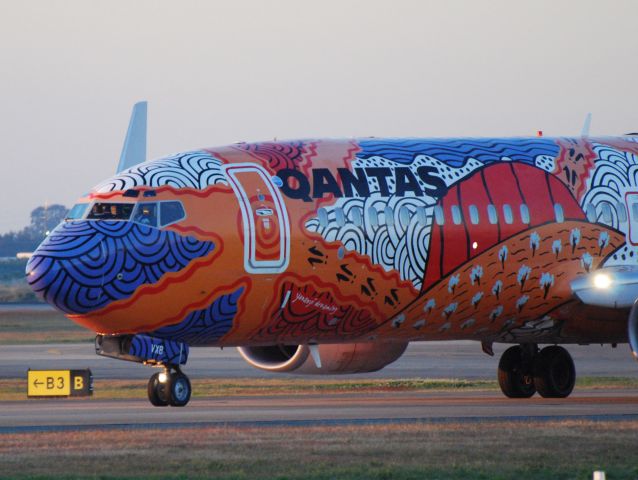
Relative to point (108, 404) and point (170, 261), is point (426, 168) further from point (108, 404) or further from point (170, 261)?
point (108, 404)

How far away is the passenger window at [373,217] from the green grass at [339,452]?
4.84m

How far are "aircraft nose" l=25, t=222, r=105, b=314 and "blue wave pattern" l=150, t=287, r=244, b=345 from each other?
1554 millimetres

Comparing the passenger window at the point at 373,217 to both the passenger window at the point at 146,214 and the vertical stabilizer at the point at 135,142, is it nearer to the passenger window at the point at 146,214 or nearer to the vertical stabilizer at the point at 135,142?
the passenger window at the point at 146,214

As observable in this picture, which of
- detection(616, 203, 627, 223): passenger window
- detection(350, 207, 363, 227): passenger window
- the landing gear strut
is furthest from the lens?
detection(616, 203, 627, 223): passenger window

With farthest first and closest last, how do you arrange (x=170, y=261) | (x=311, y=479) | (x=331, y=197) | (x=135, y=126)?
(x=135, y=126), (x=331, y=197), (x=170, y=261), (x=311, y=479)

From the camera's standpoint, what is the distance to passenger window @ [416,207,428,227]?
29.3 meters

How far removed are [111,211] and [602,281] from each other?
9444mm

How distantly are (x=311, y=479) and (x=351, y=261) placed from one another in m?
10.1

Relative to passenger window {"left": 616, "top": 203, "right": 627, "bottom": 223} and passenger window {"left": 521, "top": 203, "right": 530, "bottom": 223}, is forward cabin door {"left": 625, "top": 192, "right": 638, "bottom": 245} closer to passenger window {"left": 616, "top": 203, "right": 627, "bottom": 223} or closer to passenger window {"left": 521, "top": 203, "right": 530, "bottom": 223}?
passenger window {"left": 616, "top": 203, "right": 627, "bottom": 223}

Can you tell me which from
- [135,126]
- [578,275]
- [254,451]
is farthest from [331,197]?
[135,126]

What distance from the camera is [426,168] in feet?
98.8

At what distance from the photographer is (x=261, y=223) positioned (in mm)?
27641

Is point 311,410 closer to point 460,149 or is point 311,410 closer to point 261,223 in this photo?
point 261,223

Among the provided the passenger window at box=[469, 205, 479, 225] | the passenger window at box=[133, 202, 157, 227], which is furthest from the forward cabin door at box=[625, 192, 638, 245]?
the passenger window at box=[133, 202, 157, 227]
